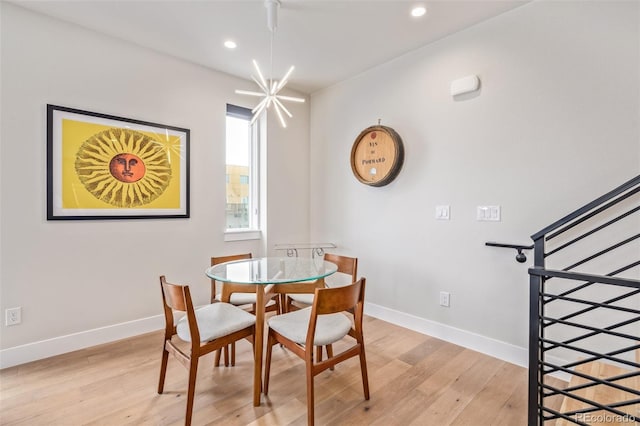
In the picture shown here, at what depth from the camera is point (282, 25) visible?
8.30 ft

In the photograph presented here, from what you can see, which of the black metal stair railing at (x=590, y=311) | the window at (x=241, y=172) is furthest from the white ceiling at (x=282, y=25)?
the black metal stair railing at (x=590, y=311)

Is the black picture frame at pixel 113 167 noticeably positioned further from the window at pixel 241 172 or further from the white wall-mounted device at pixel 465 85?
the white wall-mounted device at pixel 465 85

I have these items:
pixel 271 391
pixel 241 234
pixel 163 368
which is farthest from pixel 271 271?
pixel 241 234

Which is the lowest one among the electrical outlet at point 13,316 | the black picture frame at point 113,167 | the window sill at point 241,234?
the electrical outlet at point 13,316

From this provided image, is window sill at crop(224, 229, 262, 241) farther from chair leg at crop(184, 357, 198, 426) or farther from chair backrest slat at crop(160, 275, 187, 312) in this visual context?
chair leg at crop(184, 357, 198, 426)

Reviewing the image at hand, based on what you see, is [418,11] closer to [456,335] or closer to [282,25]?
[282,25]

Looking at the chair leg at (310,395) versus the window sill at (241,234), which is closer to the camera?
the chair leg at (310,395)

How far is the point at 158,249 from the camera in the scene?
3025mm

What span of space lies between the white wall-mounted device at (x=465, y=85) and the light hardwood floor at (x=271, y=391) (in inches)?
85.3

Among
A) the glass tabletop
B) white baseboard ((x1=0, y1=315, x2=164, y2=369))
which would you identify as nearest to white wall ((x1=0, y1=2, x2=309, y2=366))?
white baseboard ((x1=0, y1=315, x2=164, y2=369))

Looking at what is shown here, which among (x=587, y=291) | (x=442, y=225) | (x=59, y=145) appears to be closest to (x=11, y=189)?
(x=59, y=145)

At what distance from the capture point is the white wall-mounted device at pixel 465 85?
8.29 ft

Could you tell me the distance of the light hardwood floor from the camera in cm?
179

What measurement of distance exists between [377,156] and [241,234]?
1.76m
